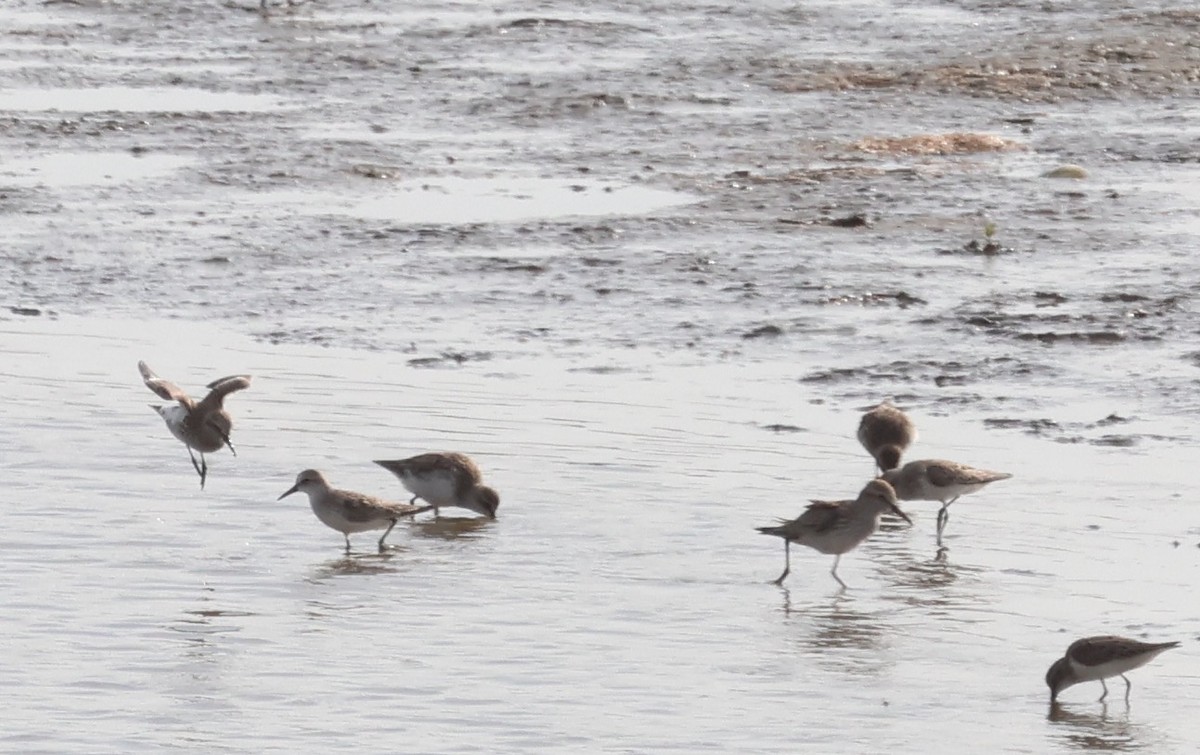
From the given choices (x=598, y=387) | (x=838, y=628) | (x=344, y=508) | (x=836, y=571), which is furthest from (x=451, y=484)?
(x=838, y=628)

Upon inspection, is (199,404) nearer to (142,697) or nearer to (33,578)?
(33,578)

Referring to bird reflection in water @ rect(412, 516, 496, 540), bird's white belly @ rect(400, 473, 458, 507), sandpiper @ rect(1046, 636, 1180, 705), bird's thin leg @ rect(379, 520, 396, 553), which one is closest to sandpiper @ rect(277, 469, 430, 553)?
bird's thin leg @ rect(379, 520, 396, 553)

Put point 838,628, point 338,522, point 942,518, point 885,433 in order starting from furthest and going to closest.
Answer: point 885,433, point 942,518, point 338,522, point 838,628

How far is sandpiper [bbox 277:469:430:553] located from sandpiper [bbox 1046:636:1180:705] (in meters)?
3.68

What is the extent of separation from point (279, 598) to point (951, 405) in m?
4.67

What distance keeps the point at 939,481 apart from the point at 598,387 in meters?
2.80

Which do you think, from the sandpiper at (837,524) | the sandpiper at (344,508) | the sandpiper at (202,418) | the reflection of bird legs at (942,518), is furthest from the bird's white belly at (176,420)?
the reflection of bird legs at (942,518)

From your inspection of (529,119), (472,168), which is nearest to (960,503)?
(472,168)

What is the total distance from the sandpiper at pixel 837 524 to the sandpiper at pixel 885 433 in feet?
3.23

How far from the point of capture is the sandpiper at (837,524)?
11.0 m

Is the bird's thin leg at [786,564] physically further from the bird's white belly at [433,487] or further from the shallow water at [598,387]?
the bird's white belly at [433,487]

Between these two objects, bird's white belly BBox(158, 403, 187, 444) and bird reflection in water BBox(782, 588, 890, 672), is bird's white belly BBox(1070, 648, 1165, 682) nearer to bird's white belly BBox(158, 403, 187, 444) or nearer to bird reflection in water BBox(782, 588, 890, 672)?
bird reflection in water BBox(782, 588, 890, 672)

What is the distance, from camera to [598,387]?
1412 centimetres

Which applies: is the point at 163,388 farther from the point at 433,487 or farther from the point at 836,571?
the point at 836,571
